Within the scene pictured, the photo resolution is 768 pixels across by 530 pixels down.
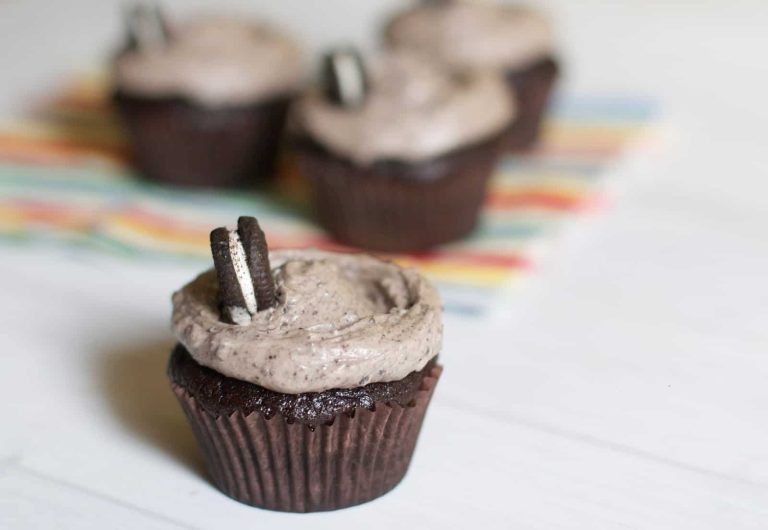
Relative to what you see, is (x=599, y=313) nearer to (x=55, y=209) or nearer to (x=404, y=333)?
(x=404, y=333)

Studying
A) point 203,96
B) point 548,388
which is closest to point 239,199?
point 203,96

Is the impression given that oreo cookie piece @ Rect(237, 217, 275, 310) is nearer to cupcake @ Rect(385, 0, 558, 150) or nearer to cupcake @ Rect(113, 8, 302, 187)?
cupcake @ Rect(113, 8, 302, 187)

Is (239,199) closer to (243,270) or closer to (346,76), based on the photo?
(346,76)

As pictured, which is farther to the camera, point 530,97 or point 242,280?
point 530,97

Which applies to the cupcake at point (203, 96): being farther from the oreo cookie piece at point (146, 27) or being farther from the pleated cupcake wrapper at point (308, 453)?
the pleated cupcake wrapper at point (308, 453)

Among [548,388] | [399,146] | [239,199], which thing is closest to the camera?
[548,388]
